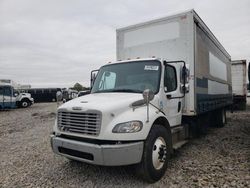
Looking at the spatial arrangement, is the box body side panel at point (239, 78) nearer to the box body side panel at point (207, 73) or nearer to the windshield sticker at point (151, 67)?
the box body side panel at point (207, 73)

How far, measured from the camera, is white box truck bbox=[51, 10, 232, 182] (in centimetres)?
382

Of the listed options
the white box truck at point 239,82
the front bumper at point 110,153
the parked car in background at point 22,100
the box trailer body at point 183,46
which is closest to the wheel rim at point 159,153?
the front bumper at point 110,153

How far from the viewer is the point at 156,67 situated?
4941mm

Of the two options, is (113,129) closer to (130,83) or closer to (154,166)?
(154,166)

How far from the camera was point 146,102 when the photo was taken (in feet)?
13.1

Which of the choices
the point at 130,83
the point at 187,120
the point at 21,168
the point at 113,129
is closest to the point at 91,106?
the point at 113,129

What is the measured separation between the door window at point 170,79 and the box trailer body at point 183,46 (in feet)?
2.04

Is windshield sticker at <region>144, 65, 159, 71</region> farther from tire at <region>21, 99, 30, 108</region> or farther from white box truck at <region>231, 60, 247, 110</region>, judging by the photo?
tire at <region>21, 99, 30, 108</region>

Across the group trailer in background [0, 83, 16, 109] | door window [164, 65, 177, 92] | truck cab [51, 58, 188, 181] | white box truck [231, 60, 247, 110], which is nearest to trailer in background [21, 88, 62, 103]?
trailer in background [0, 83, 16, 109]

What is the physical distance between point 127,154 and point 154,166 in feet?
2.43

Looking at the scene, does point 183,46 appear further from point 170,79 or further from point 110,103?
point 110,103

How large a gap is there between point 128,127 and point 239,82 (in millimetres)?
16335

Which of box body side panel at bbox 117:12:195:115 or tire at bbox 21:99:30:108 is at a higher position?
box body side panel at bbox 117:12:195:115

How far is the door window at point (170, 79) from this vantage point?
504 cm
